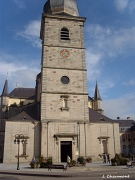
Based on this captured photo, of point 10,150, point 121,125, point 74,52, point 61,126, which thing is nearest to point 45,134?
point 61,126

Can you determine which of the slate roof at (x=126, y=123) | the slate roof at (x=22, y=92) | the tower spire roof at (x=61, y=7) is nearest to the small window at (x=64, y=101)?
the tower spire roof at (x=61, y=7)

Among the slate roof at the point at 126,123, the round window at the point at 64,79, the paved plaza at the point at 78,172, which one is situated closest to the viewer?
the paved plaza at the point at 78,172

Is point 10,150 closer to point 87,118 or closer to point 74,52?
point 87,118

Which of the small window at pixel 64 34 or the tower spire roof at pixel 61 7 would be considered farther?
the tower spire roof at pixel 61 7

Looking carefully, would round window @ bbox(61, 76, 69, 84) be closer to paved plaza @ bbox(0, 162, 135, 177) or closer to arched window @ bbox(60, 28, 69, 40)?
arched window @ bbox(60, 28, 69, 40)

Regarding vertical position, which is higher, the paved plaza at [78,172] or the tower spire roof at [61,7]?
the tower spire roof at [61,7]

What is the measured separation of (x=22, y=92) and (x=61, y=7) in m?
20.5

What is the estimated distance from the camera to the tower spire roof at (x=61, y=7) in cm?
3107

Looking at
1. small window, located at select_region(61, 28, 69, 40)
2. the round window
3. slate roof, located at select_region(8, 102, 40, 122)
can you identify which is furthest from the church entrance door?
small window, located at select_region(61, 28, 69, 40)

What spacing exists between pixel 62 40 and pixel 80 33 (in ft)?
9.93

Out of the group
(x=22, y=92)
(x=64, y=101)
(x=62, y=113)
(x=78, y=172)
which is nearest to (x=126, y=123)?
(x=22, y=92)

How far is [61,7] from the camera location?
31.1 metres

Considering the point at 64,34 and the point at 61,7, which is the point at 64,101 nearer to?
the point at 64,34

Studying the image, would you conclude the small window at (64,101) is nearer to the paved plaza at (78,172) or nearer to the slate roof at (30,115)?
the slate roof at (30,115)
